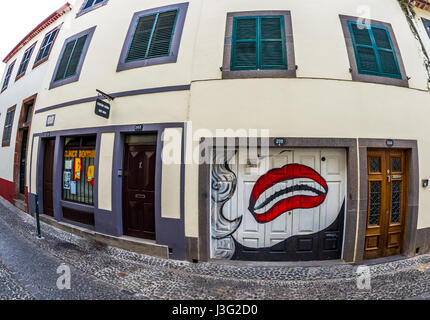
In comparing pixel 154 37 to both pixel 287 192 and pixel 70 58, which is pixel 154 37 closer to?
pixel 70 58

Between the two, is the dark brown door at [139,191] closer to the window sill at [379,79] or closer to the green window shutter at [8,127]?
the window sill at [379,79]

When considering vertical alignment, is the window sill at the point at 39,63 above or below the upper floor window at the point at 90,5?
below

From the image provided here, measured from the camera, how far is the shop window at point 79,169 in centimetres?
582

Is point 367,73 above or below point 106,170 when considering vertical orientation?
above

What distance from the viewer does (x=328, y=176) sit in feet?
14.6

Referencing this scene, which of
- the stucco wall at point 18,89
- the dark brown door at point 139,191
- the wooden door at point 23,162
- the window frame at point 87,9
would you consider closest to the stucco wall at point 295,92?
the dark brown door at point 139,191

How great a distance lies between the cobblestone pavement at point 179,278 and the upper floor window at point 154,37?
4.90 metres

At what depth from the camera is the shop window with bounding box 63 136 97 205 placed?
19.1ft

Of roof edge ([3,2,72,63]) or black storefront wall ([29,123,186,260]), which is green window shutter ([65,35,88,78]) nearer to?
black storefront wall ([29,123,186,260])

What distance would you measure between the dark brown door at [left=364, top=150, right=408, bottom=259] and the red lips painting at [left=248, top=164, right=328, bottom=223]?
52.1 inches

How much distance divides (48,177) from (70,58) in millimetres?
4322

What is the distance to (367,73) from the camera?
455cm

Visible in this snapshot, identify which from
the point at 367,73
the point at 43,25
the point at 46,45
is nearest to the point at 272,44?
the point at 367,73

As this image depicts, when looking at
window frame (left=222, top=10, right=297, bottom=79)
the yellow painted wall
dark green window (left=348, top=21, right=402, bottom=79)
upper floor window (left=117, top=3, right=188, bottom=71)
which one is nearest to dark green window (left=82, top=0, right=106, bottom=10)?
upper floor window (left=117, top=3, right=188, bottom=71)
